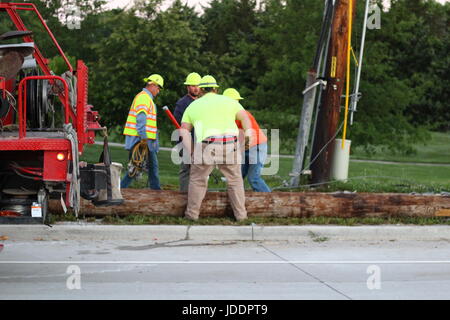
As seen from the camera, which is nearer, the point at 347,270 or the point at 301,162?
the point at 347,270

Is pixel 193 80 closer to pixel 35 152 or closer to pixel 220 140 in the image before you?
pixel 220 140

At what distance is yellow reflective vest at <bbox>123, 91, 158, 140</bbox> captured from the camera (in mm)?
11781

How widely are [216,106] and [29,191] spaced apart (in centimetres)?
357

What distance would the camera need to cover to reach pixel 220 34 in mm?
41812

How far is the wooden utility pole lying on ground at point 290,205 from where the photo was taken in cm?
1025

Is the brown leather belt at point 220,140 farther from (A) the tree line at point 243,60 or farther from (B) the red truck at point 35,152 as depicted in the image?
(A) the tree line at point 243,60

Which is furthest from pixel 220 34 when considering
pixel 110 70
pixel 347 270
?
pixel 347 270

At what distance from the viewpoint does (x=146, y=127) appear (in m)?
11.8

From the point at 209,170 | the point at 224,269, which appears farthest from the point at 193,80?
the point at 224,269

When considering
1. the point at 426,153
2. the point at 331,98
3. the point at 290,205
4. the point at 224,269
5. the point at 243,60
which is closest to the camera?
the point at 224,269

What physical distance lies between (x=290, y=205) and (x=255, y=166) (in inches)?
62.2

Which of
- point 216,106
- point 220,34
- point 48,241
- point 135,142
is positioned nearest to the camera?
point 48,241

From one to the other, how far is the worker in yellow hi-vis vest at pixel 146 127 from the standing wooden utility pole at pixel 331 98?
2.93 meters
